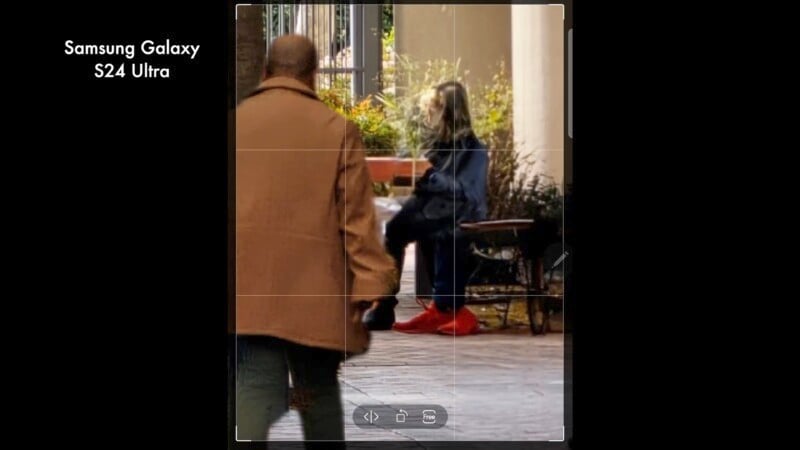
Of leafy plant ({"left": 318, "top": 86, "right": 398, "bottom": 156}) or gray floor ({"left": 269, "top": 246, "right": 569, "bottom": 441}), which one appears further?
gray floor ({"left": 269, "top": 246, "right": 569, "bottom": 441})

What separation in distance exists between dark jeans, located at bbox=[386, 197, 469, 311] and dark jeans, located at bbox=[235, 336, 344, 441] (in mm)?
447

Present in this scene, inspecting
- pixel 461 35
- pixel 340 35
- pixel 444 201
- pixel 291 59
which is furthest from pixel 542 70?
pixel 291 59

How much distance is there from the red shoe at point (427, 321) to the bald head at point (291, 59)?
103 cm

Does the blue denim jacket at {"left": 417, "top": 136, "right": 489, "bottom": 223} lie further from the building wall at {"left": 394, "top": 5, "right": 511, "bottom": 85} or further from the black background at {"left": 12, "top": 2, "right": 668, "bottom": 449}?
the black background at {"left": 12, "top": 2, "right": 668, "bottom": 449}

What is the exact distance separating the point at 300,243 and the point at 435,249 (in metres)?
0.57

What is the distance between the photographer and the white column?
336 inches

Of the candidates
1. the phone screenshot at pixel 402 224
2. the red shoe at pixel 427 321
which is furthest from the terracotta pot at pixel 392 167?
the red shoe at pixel 427 321

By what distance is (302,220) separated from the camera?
27.6ft

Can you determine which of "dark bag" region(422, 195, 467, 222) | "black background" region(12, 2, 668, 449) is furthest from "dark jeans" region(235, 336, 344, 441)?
"dark bag" region(422, 195, 467, 222)

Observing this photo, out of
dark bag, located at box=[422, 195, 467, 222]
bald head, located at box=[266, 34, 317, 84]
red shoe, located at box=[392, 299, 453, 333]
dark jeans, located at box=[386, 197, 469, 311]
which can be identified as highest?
bald head, located at box=[266, 34, 317, 84]

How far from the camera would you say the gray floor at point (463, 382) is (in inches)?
339

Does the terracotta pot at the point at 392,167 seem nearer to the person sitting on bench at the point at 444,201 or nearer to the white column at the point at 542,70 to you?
the person sitting on bench at the point at 444,201
